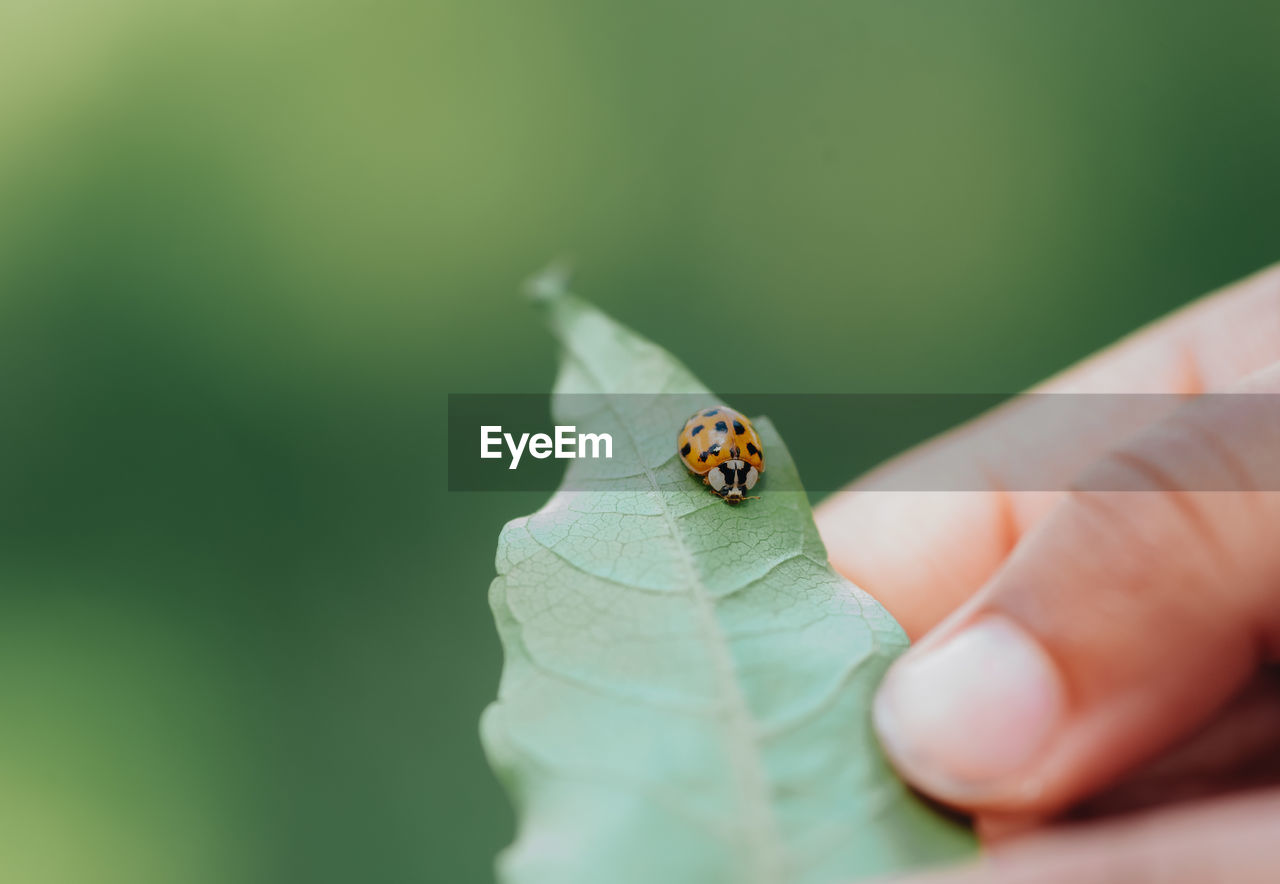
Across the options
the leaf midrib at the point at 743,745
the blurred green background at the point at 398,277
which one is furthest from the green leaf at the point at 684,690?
A: the blurred green background at the point at 398,277

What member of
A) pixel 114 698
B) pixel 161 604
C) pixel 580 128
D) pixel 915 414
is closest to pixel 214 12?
pixel 580 128

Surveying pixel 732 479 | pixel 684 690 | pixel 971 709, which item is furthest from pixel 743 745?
Result: pixel 732 479

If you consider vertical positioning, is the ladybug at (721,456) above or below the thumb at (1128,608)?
above

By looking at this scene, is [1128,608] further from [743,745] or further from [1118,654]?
[743,745]

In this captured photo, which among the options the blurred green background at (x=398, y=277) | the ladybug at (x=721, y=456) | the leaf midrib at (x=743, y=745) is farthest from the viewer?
the blurred green background at (x=398, y=277)

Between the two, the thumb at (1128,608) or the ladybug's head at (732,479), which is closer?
the thumb at (1128,608)

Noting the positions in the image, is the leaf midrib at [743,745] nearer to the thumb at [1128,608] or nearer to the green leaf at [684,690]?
the green leaf at [684,690]
